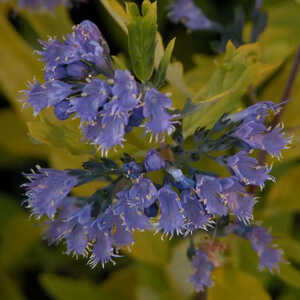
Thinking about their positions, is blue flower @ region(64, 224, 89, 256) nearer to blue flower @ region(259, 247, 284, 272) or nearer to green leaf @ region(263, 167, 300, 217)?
blue flower @ region(259, 247, 284, 272)

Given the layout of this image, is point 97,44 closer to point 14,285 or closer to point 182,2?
point 182,2

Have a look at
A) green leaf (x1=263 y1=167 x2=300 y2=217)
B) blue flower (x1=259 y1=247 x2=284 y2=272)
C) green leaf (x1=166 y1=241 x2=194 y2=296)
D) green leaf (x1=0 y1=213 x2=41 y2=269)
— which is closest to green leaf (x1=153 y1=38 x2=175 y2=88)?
blue flower (x1=259 y1=247 x2=284 y2=272)

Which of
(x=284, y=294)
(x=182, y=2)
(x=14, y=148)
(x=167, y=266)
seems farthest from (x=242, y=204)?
(x=14, y=148)

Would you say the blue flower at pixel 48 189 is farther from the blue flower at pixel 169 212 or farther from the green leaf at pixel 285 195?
the green leaf at pixel 285 195

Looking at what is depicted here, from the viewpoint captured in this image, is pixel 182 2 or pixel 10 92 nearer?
pixel 182 2

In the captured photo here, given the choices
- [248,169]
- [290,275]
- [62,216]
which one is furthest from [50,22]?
[290,275]

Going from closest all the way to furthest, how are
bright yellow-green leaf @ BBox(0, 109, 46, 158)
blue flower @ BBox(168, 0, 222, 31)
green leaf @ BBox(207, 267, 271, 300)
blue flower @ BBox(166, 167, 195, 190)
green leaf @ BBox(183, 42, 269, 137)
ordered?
blue flower @ BBox(166, 167, 195, 190) < green leaf @ BBox(183, 42, 269, 137) < green leaf @ BBox(207, 267, 271, 300) < blue flower @ BBox(168, 0, 222, 31) < bright yellow-green leaf @ BBox(0, 109, 46, 158)
